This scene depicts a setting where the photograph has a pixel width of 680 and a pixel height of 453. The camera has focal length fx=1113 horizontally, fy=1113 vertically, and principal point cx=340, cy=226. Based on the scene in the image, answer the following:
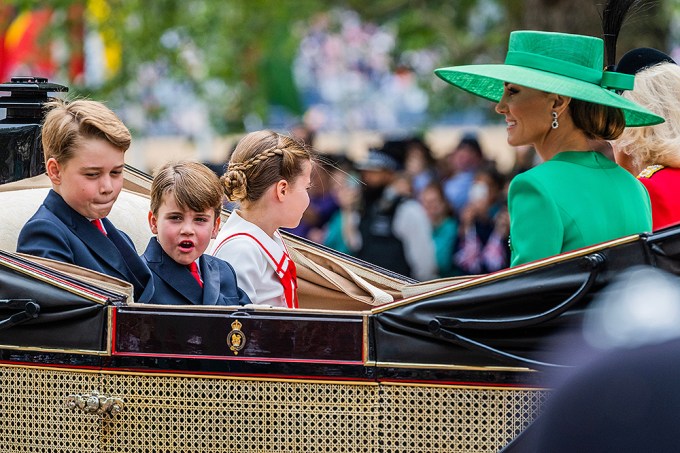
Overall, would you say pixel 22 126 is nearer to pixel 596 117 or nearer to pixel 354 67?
pixel 596 117

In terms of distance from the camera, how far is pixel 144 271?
11.2 feet

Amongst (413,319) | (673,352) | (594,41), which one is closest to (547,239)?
(413,319)

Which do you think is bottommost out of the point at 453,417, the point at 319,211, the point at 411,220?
the point at 453,417

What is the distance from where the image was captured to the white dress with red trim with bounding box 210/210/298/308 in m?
3.68

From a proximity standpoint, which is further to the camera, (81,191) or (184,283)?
(184,283)

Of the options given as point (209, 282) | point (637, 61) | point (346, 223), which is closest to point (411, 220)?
point (346, 223)

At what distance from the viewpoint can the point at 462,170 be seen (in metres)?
11.1

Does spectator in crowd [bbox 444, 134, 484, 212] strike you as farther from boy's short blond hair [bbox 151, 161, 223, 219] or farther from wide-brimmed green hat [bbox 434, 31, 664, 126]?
wide-brimmed green hat [bbox 434, 31, 664, 126]

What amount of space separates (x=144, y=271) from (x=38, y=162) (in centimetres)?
85

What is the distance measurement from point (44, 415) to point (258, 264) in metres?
0.96

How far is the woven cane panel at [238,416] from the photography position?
2854 millimetres

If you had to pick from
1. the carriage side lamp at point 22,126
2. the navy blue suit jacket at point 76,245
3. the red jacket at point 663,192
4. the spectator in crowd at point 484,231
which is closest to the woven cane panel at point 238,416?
the navy blue suit jacket at point 76,245

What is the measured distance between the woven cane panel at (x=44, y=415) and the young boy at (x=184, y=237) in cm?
53

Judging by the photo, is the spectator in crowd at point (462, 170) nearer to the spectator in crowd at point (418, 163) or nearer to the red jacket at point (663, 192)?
the spectator in crowd at point (418, 163)
